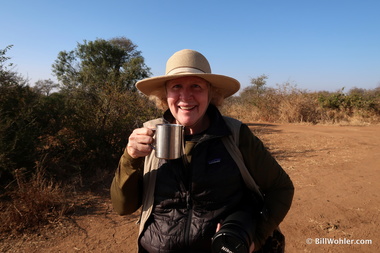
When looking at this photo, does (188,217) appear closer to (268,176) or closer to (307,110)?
(268,176)

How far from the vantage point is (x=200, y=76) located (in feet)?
5.08

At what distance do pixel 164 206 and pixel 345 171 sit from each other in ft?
17.5

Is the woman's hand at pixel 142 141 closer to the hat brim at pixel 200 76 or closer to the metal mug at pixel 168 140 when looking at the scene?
the metal mug at pixel 168 140

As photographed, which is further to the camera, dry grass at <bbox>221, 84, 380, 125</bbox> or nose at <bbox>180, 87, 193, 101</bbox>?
dry grass at <bbox>221, 84, 380, 125</bbox>

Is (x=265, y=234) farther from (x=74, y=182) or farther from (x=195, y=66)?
(x=74, y=182)

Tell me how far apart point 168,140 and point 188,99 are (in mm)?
409

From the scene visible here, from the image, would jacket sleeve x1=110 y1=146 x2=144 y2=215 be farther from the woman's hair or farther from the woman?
the woman's hair

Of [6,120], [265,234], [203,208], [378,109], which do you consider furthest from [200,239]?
[378,109]

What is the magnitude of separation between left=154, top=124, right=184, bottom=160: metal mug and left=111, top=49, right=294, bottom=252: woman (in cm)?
12

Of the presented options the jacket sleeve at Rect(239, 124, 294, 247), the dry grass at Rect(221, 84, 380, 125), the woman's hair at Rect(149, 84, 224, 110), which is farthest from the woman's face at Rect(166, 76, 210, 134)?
the dry grass at Rect(221, 84, 380, 125)

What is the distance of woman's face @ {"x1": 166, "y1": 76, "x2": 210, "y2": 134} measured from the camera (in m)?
1.52

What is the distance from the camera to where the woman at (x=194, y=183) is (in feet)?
4.51


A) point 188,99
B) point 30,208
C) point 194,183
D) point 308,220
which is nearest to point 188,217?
point 194,183

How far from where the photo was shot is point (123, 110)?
569 cm
